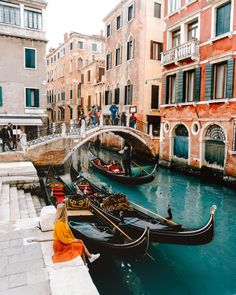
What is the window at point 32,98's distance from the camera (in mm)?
14695

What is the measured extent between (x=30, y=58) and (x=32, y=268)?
13338 millimetres

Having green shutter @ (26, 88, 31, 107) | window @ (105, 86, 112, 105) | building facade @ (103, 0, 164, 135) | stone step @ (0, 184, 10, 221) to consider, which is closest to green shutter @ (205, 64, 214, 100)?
building facade @ (103, 0, 164, 135)

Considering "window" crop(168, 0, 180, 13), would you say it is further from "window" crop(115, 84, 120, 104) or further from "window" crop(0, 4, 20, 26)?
"window" crop(0, 4, 20, 26)

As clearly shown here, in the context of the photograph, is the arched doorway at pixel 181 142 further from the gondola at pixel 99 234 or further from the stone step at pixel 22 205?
the stone step at pixel 22 205

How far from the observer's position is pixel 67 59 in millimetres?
29406

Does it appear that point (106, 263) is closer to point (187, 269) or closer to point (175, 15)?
point (187, 269)

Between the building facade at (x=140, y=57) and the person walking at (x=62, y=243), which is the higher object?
the building facade at (x=140, y=57)

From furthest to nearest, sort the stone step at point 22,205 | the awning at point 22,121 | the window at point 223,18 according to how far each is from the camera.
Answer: the awning at point 22,121 < the window at point 223,18 < the stone step at point 22,205

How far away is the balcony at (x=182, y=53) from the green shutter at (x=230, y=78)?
1.90 metres

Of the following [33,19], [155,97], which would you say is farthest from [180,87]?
[33,19]

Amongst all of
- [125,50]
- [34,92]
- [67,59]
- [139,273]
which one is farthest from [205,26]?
[67,59]

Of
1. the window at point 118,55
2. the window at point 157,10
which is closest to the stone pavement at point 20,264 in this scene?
the window at point 157,10

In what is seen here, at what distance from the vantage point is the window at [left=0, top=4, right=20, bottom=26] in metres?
13.7

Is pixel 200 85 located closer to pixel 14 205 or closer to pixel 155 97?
pixel 155 97
